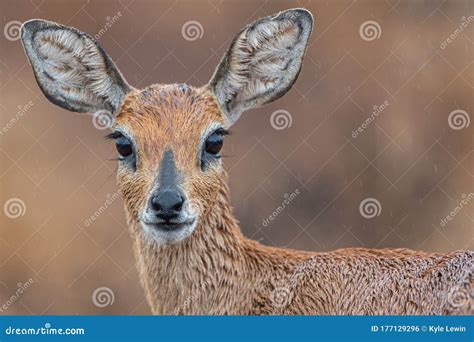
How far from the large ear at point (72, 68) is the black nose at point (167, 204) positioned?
5.35ft

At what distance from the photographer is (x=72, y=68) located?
1179cm

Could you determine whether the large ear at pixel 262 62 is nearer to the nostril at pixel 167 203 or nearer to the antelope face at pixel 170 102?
the antelope face at pixel 170 102

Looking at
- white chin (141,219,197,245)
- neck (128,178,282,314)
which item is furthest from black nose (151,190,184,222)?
neck (128,178,282,314)

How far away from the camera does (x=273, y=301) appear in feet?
36.7

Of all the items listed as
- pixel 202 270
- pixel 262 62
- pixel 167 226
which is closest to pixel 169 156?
pixel 167 226

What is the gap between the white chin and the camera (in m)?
10.4

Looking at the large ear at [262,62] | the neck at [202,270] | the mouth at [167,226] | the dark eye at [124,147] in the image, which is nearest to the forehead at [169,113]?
the dark eye at [124,147]

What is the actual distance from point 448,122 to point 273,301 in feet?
19.2

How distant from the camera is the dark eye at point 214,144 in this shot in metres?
11.0

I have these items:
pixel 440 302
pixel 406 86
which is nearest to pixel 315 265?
pixel 440 302

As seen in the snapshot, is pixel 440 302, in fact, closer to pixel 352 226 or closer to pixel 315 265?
pixel 315 265

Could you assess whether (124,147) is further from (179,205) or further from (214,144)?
(179,205)

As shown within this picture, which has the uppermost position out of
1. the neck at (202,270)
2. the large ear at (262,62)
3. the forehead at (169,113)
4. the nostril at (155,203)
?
the large ear at (262,62)

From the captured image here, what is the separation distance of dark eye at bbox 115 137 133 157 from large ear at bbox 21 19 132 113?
2.12 feet
